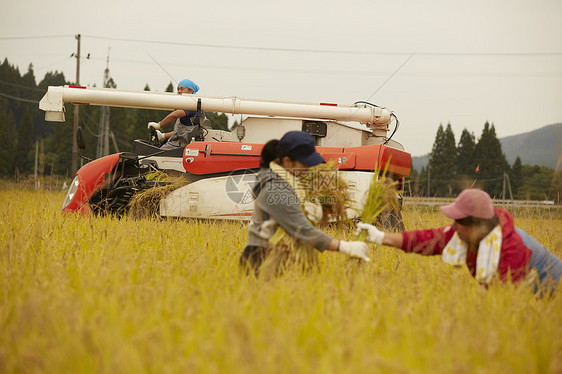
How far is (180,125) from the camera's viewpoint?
24.8 ft

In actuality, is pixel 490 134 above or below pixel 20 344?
above

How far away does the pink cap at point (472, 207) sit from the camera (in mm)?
3354

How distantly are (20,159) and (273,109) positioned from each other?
58.4 meters

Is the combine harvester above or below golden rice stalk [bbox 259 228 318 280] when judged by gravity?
above

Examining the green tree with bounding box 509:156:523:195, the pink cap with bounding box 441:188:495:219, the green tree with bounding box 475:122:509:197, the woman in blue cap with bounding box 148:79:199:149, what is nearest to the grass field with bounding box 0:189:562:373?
the pink cap with bounding box 441:188:495:219

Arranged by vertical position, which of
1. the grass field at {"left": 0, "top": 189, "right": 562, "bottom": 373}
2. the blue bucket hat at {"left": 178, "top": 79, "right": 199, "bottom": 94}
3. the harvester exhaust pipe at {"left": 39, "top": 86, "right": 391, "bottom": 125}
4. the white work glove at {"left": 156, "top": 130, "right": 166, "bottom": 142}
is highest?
the blue bucket hat at {"left": 178, "top": 79, "right": 199, "bottom": 94}

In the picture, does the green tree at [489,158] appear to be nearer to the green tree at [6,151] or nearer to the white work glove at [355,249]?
the green tree at [6,151]

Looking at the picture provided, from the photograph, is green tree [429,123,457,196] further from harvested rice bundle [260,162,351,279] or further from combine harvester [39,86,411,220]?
harvested rice bundle [260,162,351,279]

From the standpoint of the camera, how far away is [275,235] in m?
3.60

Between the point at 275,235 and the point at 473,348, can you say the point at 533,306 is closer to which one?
→ the point at 473,348

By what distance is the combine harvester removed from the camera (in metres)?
6.70

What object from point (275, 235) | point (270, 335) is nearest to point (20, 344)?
point (270, 335)

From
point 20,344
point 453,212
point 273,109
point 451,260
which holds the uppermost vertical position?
point 273,109

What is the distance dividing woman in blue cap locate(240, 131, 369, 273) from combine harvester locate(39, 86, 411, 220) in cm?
274
